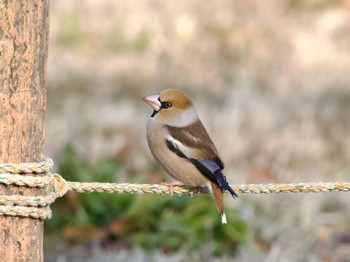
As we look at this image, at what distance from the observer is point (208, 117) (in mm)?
8922

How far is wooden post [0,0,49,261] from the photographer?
9.61 feet

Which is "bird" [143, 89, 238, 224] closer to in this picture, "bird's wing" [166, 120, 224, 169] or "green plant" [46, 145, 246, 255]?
"bird's wing" [166, 120, 224, 169]

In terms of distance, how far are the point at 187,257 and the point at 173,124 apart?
1.91 m

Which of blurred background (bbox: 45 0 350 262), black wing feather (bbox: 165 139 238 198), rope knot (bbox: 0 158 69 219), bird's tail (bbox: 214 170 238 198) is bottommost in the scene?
rope knot (bbox: 0 158 69 219)

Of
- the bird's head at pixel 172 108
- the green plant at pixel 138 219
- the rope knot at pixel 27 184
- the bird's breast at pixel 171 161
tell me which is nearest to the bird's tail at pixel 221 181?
the bird's breast at pixel 171 161

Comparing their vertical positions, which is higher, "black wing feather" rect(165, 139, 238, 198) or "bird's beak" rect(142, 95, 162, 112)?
"bird's beak" rect(142, 95, 162, 112)

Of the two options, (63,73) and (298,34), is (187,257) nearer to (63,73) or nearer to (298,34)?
(63,73)

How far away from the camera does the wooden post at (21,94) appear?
293 cm

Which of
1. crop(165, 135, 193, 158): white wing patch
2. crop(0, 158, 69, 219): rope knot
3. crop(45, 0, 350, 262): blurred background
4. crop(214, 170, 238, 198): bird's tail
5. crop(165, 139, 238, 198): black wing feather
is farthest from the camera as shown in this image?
crop(45, 0, 350, 262): blurred background

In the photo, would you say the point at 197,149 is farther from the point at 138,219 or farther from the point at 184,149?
the point at 138,219

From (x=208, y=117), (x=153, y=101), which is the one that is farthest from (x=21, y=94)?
(x=208, y=117)

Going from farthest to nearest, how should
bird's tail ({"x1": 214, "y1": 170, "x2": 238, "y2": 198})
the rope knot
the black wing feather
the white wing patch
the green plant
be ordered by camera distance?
1. the green plant
2. the white wing patch
3. the black wing feather
4. bird's tail ({"x1": 214, "y1": 170, "x2": 238, "y2": 198})
5. the rope knot

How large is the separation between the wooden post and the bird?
922 millimetres

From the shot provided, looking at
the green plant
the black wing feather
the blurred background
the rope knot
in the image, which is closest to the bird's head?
the black wing feather
